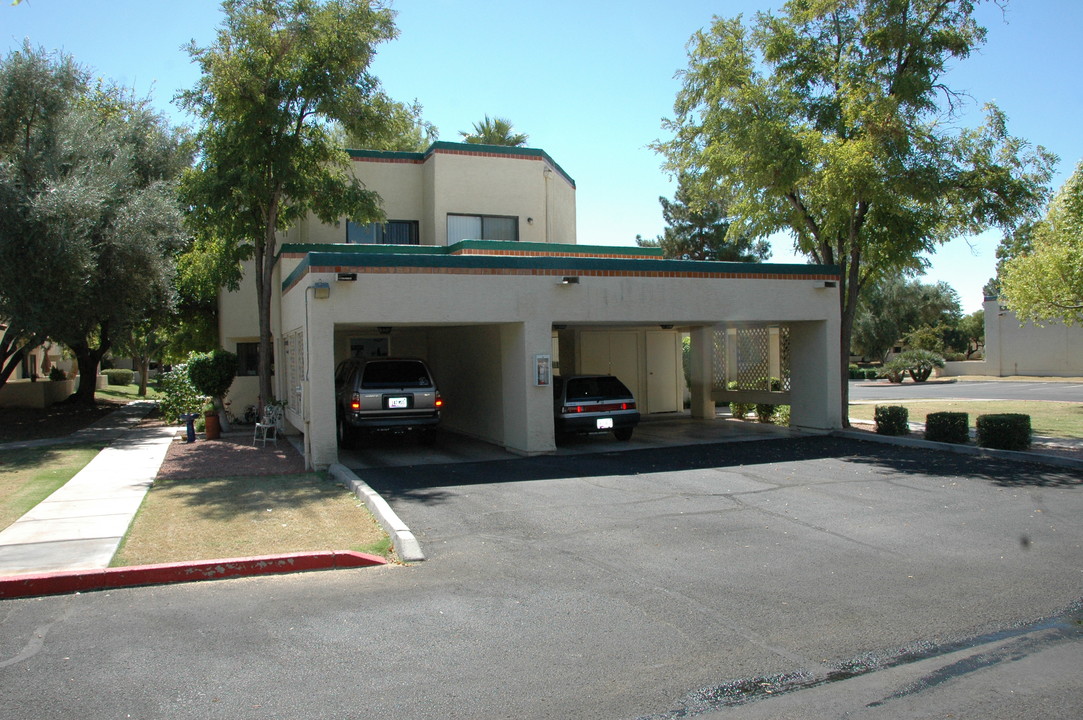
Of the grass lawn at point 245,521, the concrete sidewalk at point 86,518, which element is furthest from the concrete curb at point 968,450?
the concrete sidewalk at point 86,518

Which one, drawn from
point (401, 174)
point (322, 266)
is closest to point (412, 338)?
point (401, 174)

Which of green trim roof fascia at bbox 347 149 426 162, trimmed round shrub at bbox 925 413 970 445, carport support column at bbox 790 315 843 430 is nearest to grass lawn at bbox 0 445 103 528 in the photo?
green trim roof fascia at bbox 347 149 426 162

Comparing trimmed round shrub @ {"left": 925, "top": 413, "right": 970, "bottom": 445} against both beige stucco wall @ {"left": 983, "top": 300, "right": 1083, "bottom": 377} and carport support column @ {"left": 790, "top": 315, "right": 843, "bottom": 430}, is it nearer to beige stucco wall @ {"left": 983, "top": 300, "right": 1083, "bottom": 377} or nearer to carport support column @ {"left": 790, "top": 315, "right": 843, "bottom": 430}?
carport support column @ {"left": 790, "top": 315, "right": 843, "bottom": 430}

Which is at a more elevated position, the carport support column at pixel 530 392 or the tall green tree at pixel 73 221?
the tall green tree at pixel 73 221

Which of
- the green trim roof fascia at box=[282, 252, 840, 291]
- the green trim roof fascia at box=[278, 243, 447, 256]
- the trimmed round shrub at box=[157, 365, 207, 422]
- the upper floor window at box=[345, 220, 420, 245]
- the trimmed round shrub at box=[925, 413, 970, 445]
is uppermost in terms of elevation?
the upper floor window at box=[345, 220, 420, 245]

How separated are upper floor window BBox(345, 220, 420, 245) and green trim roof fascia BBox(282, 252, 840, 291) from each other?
4.30m

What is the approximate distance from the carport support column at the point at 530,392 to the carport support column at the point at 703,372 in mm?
7396

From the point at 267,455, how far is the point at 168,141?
45.9 ft

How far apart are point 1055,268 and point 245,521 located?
23.8 meters

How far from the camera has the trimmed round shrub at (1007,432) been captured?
13.0m

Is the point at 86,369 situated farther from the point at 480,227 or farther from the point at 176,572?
the point at 176,572

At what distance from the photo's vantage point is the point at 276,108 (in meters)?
15.5

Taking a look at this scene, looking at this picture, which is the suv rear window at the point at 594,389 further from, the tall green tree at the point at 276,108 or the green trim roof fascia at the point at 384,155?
the green trim roof fascia at the point at 384,155

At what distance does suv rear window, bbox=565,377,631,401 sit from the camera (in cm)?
1495
